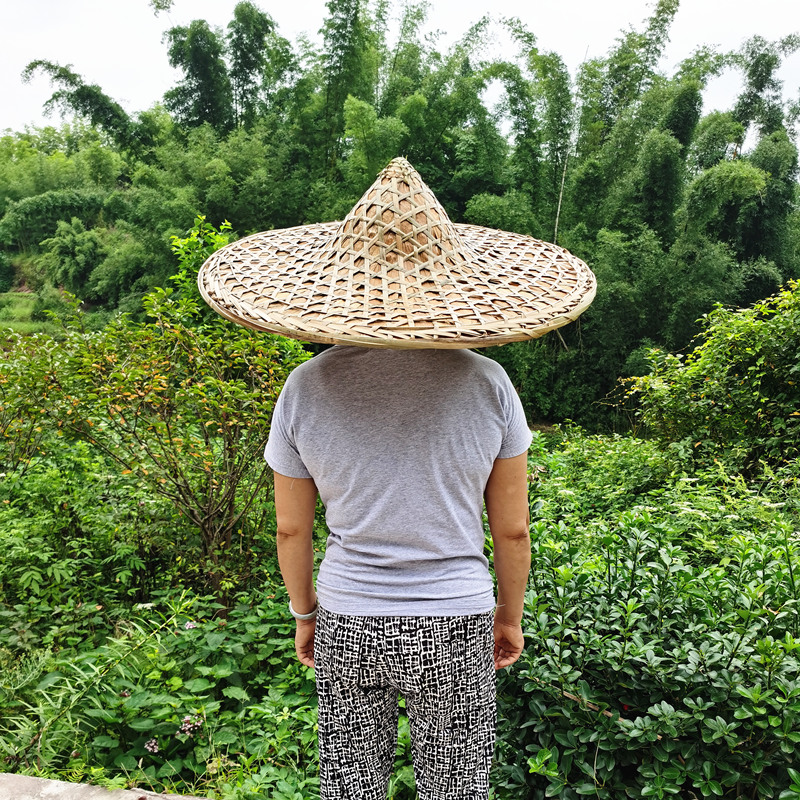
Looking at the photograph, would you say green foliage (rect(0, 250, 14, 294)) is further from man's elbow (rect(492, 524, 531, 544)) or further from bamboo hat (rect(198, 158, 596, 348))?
man's elbow (rect(492, 524, 531, 544))

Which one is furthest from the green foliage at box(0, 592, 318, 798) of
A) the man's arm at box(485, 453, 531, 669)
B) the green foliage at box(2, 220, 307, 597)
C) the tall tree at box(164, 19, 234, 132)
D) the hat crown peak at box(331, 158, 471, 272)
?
the tall tree at box(164, 19, 234, 132)

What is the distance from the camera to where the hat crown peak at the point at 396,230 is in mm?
1024

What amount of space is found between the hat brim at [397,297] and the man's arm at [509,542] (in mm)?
252

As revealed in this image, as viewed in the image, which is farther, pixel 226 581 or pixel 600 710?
pixel 226 581

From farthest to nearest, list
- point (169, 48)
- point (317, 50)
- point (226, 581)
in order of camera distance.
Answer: point (169, 48), point (317, 50), point (226, 581)

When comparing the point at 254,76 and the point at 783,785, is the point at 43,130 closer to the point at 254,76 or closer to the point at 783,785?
the point at 254,76

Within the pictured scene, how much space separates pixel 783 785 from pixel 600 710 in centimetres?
37

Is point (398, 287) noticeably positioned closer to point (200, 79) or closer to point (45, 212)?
A: point (200, 79)

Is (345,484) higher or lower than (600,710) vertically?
higher

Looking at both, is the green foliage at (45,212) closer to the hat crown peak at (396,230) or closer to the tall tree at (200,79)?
the tall tree at (200,79)

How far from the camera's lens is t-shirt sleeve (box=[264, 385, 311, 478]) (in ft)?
3.45

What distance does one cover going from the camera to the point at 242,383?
260cm

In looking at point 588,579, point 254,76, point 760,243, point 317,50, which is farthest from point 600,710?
point 254,76

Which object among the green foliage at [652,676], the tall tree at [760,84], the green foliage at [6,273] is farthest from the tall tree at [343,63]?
the green foliage at [6,273]
